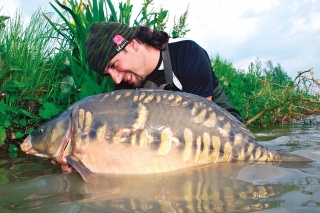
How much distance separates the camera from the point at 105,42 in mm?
3225

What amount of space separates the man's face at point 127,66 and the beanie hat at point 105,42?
48mm

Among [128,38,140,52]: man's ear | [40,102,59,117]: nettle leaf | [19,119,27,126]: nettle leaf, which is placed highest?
[128,38,140,52]: man's ear

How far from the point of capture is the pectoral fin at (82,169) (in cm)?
234

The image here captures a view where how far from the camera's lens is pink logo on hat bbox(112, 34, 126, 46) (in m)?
3.22

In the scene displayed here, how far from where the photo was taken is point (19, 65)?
4.00 metres

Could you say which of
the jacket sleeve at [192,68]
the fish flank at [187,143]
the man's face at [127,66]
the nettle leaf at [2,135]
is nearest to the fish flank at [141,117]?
the fish flank at [187,143]

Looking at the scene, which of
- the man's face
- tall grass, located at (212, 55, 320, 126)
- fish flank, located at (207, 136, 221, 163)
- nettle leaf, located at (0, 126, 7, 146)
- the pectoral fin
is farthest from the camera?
tall grass, located at (212, 55, 320, 126)

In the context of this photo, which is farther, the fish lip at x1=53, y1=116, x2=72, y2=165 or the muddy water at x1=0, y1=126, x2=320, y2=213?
the fish lip at x1=53, y1=116, x2=72, y2=165

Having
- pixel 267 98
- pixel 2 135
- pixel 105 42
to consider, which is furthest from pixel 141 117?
pixel 267 98

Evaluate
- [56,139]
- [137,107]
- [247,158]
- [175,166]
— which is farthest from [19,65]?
[247,158]

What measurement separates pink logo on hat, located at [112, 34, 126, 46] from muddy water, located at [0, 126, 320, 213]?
3.87 ft

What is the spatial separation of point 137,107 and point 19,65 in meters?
2.04

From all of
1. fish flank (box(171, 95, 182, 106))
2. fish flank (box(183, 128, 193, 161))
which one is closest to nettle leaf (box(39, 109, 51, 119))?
fish flank (box(171, 95, 182, 106))

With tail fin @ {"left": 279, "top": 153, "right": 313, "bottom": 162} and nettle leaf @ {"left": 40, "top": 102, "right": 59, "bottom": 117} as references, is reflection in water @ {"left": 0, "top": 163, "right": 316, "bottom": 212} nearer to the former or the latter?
tail fin @ {"left": 279, "top": 153, "right": 313, "bottom": 162}
